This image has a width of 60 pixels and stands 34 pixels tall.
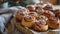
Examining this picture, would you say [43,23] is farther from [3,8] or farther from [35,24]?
[3,8]

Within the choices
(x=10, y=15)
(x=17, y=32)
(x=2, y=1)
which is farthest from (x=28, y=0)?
(x=17, y=32)

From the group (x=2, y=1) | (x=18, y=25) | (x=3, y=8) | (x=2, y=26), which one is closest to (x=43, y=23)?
(x=18, y=25)

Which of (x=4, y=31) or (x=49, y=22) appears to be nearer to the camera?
(x=49, y=22)

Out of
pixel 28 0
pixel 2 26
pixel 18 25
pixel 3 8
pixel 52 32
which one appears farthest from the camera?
pixel 28 0

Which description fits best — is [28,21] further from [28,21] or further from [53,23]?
[53,23]

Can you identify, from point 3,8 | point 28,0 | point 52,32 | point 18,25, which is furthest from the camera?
point 28,0

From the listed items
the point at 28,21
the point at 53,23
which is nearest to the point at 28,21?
the point at 28,21

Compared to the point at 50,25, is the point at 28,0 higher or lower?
higher

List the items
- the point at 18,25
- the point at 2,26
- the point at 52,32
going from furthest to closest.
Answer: the point at 2,26
the point at 18,25
the point at 52,32

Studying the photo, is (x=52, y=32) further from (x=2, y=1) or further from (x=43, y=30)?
(x=2, y=1)
